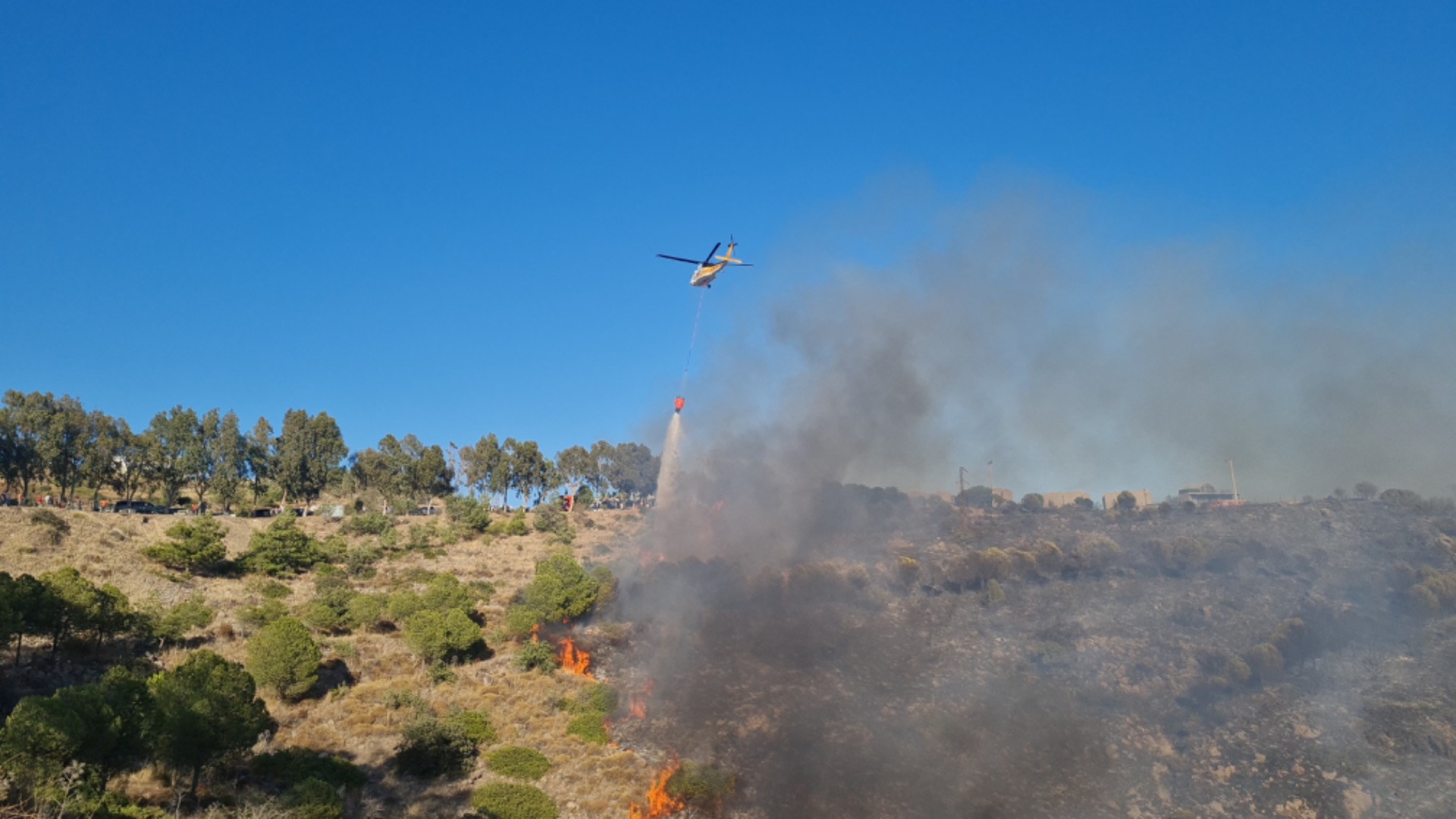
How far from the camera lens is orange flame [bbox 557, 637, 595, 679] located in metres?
37.7

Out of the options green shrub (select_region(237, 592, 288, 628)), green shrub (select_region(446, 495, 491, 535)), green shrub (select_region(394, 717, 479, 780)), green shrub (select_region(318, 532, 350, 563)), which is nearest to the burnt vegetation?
green shrub (select_region(394, 717, 479, 780))

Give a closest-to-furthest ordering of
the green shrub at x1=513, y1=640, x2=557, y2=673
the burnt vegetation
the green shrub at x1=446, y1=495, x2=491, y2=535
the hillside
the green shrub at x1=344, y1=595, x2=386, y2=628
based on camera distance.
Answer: the hillside, the burnt vegetation, the green shrub at x1=513, y1=640, x2=557, y2=673, the green shrub at x1=344, y1=595, x2=386, y2=628, the green shrub at x1=446, y1=495, x2=491, y2=535

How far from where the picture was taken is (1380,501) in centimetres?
5906

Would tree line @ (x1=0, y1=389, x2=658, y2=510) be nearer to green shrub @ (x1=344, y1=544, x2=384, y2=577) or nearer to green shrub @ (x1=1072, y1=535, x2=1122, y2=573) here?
green shrub @ (x1=344, y1=544, x2=384, y2=577)

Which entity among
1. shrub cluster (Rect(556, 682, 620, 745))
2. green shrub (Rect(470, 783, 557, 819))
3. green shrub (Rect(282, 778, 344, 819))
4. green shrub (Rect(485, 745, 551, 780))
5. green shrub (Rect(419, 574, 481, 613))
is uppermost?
green shrub (Rect(419, 574, 481, 613))

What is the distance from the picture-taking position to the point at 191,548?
149ft

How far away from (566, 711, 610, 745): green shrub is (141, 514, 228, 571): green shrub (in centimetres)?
2800

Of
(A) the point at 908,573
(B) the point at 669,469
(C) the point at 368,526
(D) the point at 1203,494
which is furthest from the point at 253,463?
(D) the point at 1203,494

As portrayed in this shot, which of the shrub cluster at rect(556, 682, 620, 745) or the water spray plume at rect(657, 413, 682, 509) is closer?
the shrub cluster at rect(556, 682, 620, 745)

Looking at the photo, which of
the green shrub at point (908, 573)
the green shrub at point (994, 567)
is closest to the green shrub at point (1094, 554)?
the green shrub at point (994, 567)

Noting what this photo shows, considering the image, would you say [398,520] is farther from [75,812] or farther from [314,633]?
[75,812]

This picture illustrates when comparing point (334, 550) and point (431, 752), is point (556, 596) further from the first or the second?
point (334, 550)

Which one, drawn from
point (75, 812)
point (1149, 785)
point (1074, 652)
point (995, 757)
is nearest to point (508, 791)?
point (75, 812)

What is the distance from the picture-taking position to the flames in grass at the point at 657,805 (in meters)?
26.3
